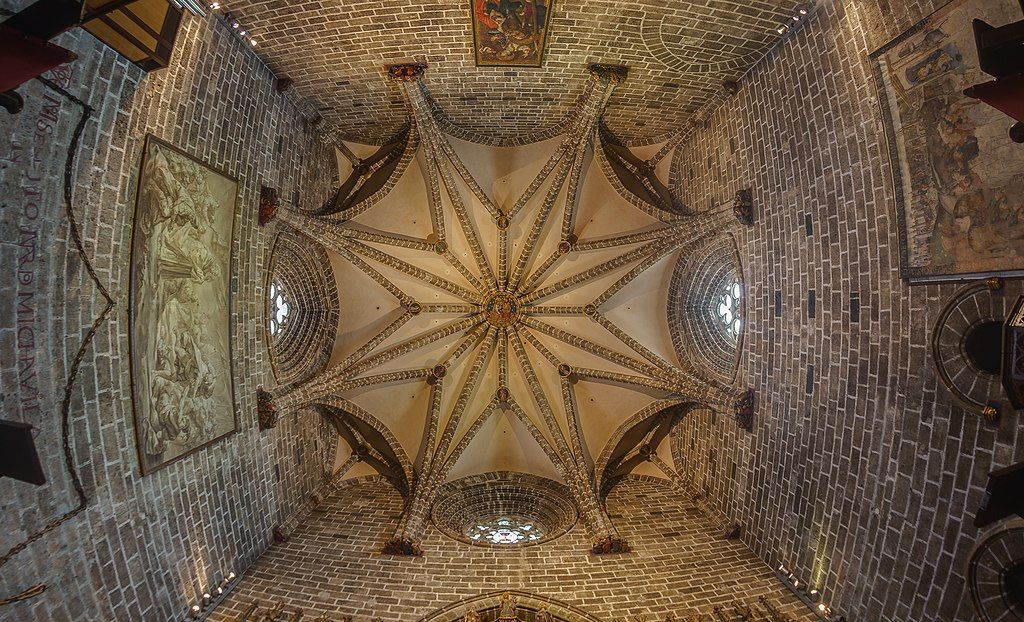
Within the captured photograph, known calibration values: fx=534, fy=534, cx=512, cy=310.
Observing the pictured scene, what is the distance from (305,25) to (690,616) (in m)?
14.4

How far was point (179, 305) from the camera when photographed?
9859 millimetres

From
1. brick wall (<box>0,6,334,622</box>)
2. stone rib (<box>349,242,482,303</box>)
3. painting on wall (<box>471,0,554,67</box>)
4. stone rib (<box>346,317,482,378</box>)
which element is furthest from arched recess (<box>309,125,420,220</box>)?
stone rib (<box>346,317,482,378</box>)

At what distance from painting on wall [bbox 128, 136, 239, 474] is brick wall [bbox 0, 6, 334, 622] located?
27cm

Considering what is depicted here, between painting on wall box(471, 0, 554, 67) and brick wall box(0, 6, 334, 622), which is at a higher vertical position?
painting on wall box(471, 0, 554, 67)

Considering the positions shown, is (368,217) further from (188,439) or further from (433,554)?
(433,554)

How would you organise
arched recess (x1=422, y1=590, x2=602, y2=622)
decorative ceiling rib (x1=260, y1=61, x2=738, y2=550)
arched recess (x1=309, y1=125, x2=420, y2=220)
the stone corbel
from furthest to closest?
decorative ceiling rib (x1=260, y1=61, x2=738, y2=550)
arched recess (x1=309, y1=125, x2=420, y2=220)
the stone corbel
arched recess (x1=422, y1=590, x2=602, y2=622)

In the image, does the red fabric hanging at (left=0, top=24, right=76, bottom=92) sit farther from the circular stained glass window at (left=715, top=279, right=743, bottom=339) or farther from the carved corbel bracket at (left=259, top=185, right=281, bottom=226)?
the circular stained glass window at (left=715, top=279, right=743, bottom=339)

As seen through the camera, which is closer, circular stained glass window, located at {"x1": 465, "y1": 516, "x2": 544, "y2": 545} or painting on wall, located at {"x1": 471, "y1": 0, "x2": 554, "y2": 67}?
painting on wall, located at {"x1": 471, "y1": 0, "x2": 554, "y2": 67}

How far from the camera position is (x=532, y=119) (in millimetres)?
14242

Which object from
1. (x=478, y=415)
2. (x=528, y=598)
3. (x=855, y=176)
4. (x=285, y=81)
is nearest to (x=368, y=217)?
(x=285, y=81)

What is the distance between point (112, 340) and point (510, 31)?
31.4ft

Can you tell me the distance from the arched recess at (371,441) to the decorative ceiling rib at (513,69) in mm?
7978

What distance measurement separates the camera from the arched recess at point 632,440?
1538 cm

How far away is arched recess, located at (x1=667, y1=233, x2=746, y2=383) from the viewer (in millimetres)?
14242
